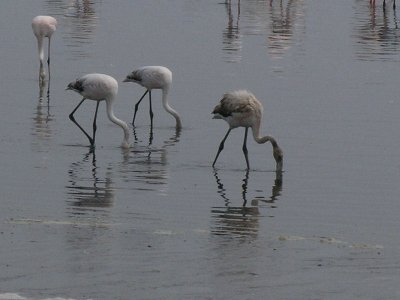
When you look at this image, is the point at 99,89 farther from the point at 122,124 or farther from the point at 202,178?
the point at 202,178

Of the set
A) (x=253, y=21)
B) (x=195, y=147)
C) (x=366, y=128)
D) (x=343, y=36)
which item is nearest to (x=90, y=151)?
(x=195, y=147)

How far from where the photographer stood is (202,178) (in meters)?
14.4

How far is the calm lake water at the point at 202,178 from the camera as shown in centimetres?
997

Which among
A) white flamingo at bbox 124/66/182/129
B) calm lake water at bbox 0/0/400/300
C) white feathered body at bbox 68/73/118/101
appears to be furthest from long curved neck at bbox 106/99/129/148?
white flamingo at bbox 124/66/182/129

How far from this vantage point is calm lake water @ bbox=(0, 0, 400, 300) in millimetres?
9969

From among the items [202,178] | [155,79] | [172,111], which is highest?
[155,79]

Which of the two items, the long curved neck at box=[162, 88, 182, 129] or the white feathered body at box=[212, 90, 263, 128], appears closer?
the white feathered body at box=[212, 90, 263, 128]

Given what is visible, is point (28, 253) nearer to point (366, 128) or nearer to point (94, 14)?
point (366, 128)

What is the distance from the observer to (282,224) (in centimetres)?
1209

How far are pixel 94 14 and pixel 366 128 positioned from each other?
51.3ft

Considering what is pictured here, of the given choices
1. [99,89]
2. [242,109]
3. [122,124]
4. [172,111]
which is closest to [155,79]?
[172,111]

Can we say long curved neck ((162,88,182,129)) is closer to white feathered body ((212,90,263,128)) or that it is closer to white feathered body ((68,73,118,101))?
white feathered body ((68,73,118,101))

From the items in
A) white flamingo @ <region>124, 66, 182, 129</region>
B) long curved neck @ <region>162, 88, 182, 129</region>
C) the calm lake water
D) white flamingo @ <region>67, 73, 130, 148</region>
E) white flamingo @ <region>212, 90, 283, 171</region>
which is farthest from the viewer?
white flamingo @ <region>124, 66, 182, 129</region>

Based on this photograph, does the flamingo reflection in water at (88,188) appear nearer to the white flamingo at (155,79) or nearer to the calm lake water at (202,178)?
the calm lake water at (202,178)
